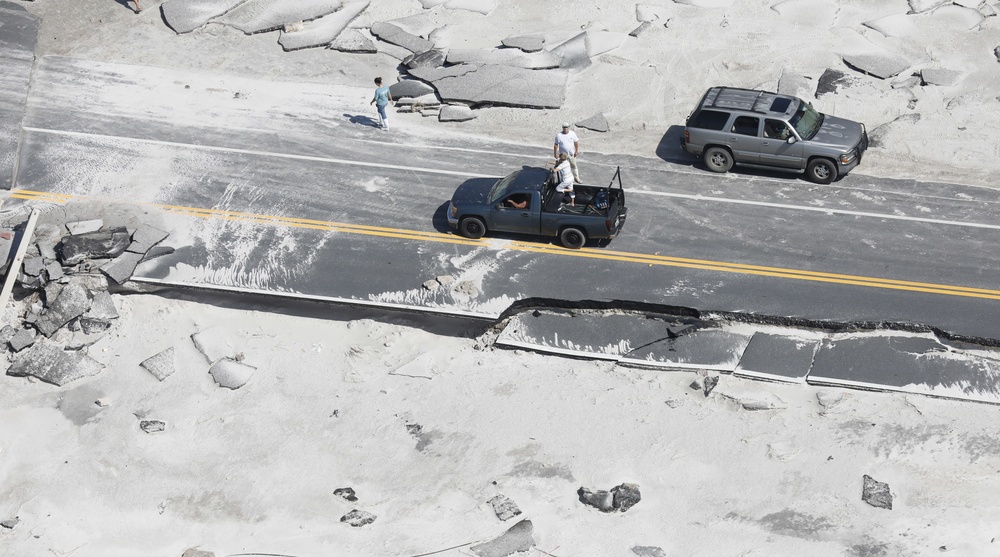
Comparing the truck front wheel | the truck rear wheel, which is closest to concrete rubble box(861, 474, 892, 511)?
the truck rear wheel

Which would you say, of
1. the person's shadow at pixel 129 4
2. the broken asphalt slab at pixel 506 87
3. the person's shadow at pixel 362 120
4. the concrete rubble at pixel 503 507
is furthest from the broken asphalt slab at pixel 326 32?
the concrete rubble at pixel 503 507

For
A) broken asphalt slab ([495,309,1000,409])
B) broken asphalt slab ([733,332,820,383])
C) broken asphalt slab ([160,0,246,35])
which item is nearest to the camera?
broken asphalt slab ([495,309,1000,409])

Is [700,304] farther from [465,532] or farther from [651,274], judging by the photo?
[465,532]

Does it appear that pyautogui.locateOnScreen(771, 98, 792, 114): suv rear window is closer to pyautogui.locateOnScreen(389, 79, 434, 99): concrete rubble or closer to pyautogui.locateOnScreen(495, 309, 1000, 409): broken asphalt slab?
pyautogui.locateOnScreen(495, 309, 1000, 409): broken asphalt slab

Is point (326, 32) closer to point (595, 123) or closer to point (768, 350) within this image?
point (595, 123)

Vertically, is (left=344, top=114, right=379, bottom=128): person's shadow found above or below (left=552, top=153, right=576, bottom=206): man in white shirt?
below
